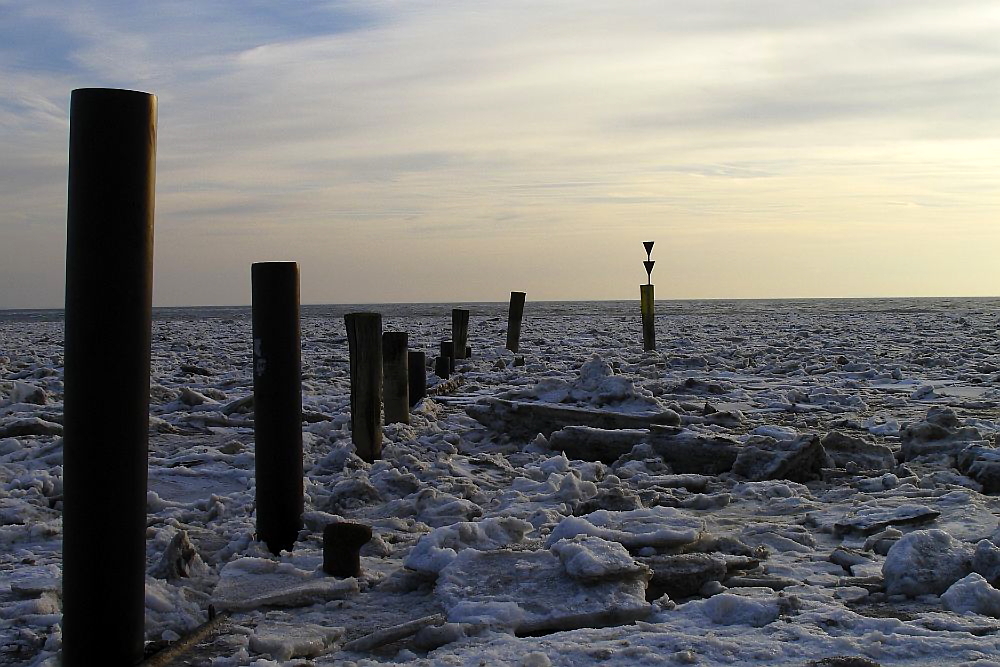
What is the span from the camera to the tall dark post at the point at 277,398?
416 centimetres

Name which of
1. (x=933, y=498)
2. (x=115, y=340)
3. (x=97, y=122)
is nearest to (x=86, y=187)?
(x=97, y=122)

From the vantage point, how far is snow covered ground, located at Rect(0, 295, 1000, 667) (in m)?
3.06

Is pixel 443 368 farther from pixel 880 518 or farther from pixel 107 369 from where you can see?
pixel 107 369

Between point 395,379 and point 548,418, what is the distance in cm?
134

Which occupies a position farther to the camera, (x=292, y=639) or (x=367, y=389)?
(x=367, y=389)

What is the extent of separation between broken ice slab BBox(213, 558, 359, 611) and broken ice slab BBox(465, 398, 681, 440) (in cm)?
382

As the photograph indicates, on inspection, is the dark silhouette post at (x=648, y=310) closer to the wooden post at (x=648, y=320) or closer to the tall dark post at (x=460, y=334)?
the wooden post at (x=648, y=320)

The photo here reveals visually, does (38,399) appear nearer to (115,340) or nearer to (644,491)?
(644,491)

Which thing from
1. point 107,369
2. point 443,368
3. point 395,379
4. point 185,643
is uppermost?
point 107,369

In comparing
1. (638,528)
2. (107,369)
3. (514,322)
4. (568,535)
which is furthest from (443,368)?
(107,369)

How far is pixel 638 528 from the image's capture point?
162 inches

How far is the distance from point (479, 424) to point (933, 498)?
13.1ft

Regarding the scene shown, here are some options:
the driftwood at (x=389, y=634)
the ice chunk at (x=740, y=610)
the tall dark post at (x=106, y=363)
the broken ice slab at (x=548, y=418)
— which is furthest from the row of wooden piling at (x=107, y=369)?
the broken ice slab at (x=548, y=418)

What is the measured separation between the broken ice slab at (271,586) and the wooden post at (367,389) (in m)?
2.43
